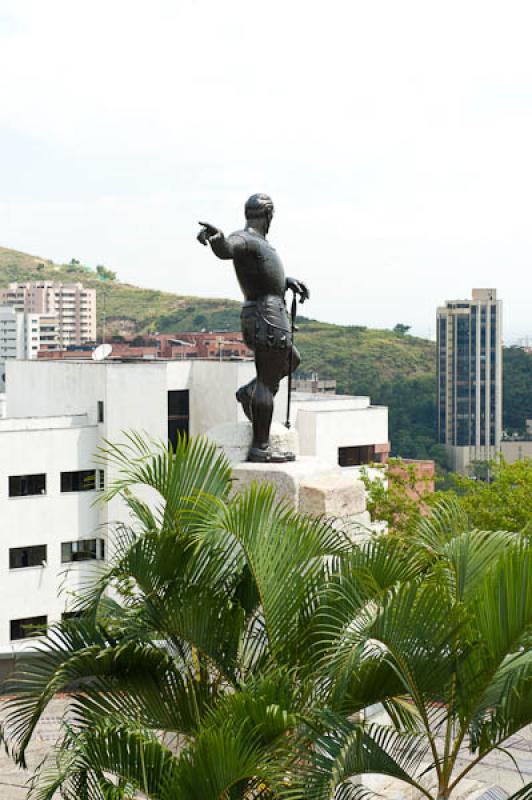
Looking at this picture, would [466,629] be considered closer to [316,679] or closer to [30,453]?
[316,679]

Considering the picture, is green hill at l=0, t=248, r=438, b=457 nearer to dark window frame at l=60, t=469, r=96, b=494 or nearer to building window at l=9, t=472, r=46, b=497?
dark window frame at l=60, t=469, r=96, b=494

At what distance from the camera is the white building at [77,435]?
3838cm

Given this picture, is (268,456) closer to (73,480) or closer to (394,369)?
(73,480)

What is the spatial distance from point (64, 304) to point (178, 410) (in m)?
127

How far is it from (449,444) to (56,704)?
123101mm

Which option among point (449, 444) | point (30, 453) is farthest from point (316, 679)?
point (449, 444)

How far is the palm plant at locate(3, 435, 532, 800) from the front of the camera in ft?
17.9

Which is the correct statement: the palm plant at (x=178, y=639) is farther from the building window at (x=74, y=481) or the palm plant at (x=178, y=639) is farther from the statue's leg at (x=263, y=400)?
the building window at (x=74, y=481)

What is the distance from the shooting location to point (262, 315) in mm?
8969

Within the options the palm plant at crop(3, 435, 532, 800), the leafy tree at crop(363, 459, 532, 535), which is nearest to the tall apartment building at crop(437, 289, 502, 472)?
the leafy tree at crop(363, 459, 532, 535)

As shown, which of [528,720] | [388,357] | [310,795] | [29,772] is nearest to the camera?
[310,795]

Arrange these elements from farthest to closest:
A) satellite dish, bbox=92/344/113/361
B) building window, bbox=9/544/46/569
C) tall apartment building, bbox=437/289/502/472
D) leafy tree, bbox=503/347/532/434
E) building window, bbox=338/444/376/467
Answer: leafy tree, bbox=503/347/532/434 → tall apartment building, bbox=437/289/502/472 → satellite dish, bbox=92/344/113/361 → building window, bbox=338/444/376/467 → building window, bbox=9/544/46/569

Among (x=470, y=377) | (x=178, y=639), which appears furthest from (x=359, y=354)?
(x=178, y=639)

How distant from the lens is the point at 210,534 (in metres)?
6.30
